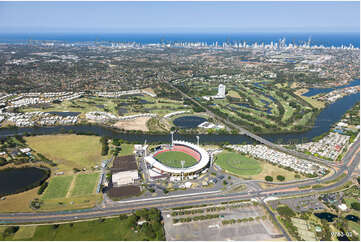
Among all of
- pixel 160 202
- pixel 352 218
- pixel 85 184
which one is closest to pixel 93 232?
pixel 160 202

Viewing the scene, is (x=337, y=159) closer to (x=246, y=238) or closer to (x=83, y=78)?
(x=246, y=238)

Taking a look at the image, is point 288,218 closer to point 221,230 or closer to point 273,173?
point 221,230

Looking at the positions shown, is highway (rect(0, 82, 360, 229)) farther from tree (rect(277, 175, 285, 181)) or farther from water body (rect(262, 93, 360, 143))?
water body (rect(262, 93, 360, 143))

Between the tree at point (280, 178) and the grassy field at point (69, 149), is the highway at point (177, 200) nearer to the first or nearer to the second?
the tree at point (280, 178)

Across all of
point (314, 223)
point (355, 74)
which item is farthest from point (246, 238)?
point (355, 74)

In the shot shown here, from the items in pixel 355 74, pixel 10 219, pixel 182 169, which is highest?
pixel 355 74

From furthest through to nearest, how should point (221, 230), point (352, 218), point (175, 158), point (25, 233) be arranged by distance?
1. point (175, 158)
2. point (352, 218)
3. point (221, 230)
4. point (25, 233)

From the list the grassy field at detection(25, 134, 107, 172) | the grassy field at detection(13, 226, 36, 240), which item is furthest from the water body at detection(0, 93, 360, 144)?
the grassy field at detection(13, 226, 36, 240)
